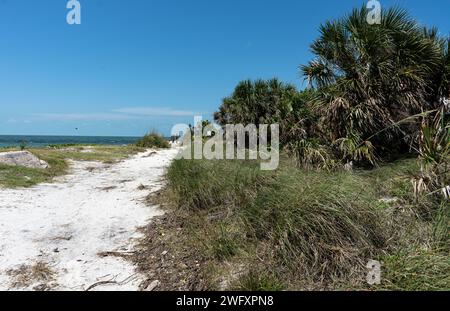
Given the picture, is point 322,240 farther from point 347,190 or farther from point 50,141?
point 50,141

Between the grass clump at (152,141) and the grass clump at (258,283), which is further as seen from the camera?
the grass clump at (152,141)

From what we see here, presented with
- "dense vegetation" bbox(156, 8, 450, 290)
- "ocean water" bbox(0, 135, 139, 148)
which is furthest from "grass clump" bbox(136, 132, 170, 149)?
"dense vegetation" bbox(156, 8, 450, 290)

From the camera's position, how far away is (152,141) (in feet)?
86.6

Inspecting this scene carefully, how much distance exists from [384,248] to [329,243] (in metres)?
0.63

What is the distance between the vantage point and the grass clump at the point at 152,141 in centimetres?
2622

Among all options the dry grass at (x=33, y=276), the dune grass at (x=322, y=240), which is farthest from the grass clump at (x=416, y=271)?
the dry grass at (x=33, y=276)

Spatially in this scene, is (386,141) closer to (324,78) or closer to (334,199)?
(324,78)

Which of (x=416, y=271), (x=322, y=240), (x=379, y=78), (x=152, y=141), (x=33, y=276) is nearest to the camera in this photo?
(x=416, y=271)

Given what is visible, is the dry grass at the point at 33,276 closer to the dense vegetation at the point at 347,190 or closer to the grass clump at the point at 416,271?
the dense vegetation at the point at 347,190

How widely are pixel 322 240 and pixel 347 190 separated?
81 centimetres

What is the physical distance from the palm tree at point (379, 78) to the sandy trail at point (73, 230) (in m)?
5.82

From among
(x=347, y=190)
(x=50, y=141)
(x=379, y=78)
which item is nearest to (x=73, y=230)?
(x=347, y=190)

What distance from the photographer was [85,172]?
11.2m
